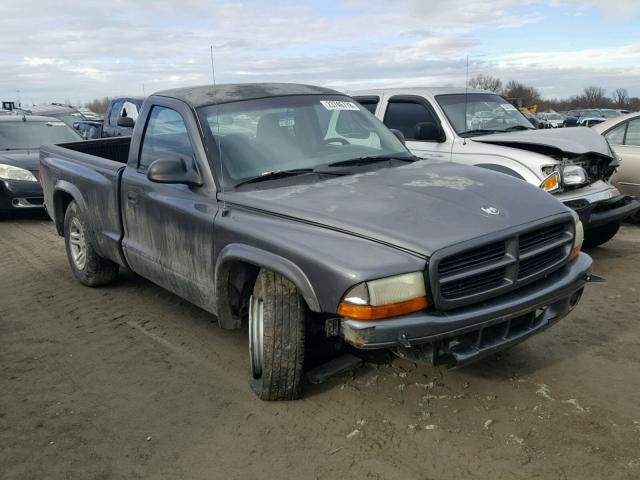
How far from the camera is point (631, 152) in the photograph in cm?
816

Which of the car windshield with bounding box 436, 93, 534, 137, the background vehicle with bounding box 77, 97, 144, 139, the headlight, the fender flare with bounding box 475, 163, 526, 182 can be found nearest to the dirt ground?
the headlight

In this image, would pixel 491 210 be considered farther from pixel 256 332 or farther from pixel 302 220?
pixel 256 332

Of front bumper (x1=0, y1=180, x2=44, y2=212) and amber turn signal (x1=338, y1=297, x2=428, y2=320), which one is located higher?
amber turn signal (x1=338, y1=297, x2=428, y2=320)

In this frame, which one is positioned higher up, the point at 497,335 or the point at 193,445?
the point at 497,335

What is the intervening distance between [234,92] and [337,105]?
82 centimetres

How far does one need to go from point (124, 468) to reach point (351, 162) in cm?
239

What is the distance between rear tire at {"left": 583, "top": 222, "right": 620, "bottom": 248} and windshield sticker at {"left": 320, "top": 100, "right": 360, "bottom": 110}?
328cm

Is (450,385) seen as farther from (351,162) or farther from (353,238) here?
(351,162)

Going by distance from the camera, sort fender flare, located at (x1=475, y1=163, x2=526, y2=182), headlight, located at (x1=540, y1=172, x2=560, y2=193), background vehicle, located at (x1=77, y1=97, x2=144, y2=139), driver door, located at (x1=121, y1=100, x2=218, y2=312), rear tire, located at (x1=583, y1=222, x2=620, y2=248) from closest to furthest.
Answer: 1. driver door, located at (x1=121, y1=100, x2=218, y2=312)
2. headlight, located at (x1=540, y1=172, x2=560, y2=193)
3. fender flare, located at (x1=475, y1=163, x2=526, y2=182)
4. rear tire, located at (x1=583, y1=222, x2=620, y2=248)
5. background vehicle, located at (x1=77, y1=97, x2=144, y2=139)

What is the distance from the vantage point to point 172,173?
3928mm

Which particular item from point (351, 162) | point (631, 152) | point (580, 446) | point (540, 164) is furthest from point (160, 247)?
point (631, 152)

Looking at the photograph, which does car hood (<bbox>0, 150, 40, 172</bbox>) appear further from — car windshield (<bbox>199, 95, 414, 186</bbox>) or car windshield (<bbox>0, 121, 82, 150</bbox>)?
car windshield (<bbox>199, 95, 414, 186</bbox>)

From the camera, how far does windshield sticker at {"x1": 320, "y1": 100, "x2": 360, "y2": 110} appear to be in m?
4.81

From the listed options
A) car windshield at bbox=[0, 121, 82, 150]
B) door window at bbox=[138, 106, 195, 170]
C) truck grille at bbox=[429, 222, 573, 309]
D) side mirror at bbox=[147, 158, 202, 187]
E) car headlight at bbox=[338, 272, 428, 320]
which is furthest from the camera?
A: car windshield at bbox=[0, 121, 82, 150]
